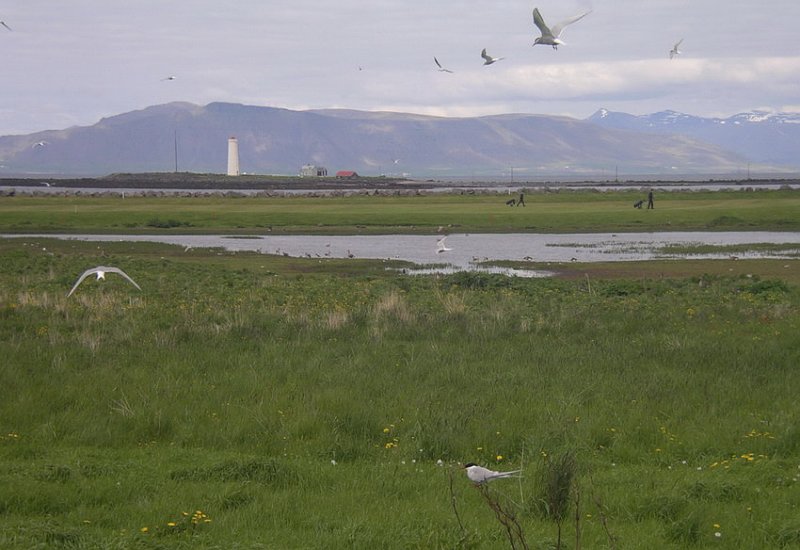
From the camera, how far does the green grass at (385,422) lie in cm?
862

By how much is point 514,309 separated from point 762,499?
12.9 meters

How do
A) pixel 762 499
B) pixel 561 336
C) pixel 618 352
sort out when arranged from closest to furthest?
pixel 762 499
pixel 618 352
pixel 561 336

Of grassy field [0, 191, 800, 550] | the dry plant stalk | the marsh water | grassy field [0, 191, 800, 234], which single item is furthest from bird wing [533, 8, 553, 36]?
grassy field [0, 191, 800, 234]

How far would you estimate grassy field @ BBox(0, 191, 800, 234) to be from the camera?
63281 millimetres

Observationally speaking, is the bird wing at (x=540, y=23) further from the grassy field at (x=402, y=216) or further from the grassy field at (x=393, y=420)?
the grassy field at (x=402, y=216)

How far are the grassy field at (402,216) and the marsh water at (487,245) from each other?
3.95m

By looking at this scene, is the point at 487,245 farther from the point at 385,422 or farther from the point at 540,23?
the point at 385,422

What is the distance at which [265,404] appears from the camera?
12.9 meters

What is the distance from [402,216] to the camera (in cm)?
7188

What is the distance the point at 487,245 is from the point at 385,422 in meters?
40.5

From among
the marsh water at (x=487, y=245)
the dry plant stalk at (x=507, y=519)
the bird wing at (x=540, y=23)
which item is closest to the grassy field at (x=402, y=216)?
the marsh water at (x=487, y=245)

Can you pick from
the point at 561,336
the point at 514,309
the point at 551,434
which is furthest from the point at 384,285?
the point at 551,434

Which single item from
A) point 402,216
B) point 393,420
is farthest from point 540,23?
point 402,216

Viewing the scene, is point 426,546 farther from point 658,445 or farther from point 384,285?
point 384,285
